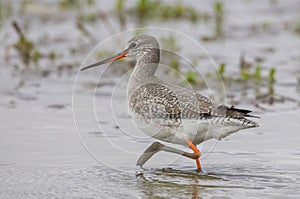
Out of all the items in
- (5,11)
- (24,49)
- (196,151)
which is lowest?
(196,151)

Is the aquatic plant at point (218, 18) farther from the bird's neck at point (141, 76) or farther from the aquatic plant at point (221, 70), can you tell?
the bird's neck at point (141, 76)

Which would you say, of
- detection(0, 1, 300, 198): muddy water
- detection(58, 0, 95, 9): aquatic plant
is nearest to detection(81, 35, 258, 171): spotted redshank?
detection(0, 1, 300, 198): muddy water

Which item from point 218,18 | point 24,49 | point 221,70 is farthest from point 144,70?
point 218,18

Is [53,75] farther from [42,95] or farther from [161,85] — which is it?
[161,85]

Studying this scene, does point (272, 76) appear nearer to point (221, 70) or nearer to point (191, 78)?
point (221, 70)

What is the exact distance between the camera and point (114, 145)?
830cm

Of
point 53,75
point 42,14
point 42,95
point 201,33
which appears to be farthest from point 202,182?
point 42,14

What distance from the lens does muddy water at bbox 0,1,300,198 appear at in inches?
266

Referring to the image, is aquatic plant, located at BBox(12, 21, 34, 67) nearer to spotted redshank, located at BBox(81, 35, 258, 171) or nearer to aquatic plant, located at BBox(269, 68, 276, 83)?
aquatic plant, located at BBox(269, 68, 276, 83)

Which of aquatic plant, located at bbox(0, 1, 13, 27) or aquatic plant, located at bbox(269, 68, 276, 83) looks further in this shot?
aquatic plant, located at bbox(0, 1, 13, 27)

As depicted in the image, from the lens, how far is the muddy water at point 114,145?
676 cm

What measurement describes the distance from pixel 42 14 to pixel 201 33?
11.3ft

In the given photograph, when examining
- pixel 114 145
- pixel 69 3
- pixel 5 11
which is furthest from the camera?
pixel 69 3

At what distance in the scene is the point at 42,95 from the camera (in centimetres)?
1063
